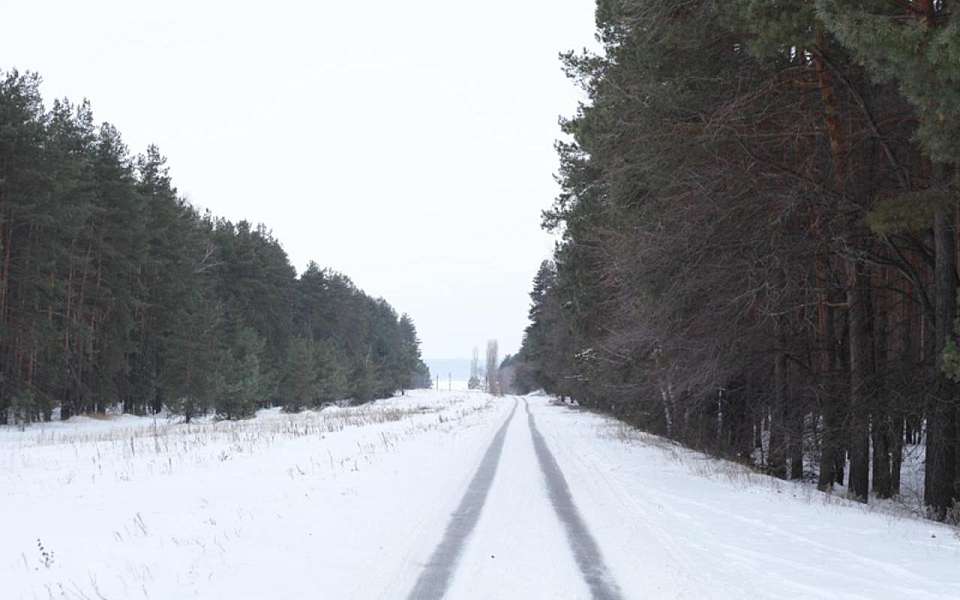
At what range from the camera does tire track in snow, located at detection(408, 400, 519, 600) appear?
5.57 m

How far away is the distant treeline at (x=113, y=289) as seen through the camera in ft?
97.0

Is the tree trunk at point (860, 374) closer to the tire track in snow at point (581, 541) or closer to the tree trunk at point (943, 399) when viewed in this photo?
the tree trunk at point (943, 399)

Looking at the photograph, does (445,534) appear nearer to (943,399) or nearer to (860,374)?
(943,399)

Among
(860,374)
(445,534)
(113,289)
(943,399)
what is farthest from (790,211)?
(113,289)

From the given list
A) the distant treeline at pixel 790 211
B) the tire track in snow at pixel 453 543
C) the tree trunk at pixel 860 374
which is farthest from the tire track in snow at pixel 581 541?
the tree trunk at pixel 860 374

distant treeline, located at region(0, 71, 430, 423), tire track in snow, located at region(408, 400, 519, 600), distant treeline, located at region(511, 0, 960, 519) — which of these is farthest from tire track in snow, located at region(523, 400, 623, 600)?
distant treeline, located at region(0, 71, 430, 423)

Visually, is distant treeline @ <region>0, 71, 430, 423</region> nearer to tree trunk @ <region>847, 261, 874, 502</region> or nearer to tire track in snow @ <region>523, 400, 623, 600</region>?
tire track in snow @ <region>523, 400, 623, 600</region>

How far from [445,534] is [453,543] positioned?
491 mm

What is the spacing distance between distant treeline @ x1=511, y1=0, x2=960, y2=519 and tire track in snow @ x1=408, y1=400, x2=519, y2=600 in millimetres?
4961

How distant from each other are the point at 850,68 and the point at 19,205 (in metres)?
31.0

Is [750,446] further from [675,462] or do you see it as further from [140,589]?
[140,589]

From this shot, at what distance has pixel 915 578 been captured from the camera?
5965 millimetres

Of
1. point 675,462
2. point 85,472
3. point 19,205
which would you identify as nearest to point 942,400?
point 675,462

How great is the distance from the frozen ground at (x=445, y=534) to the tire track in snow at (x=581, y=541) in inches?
1.4
